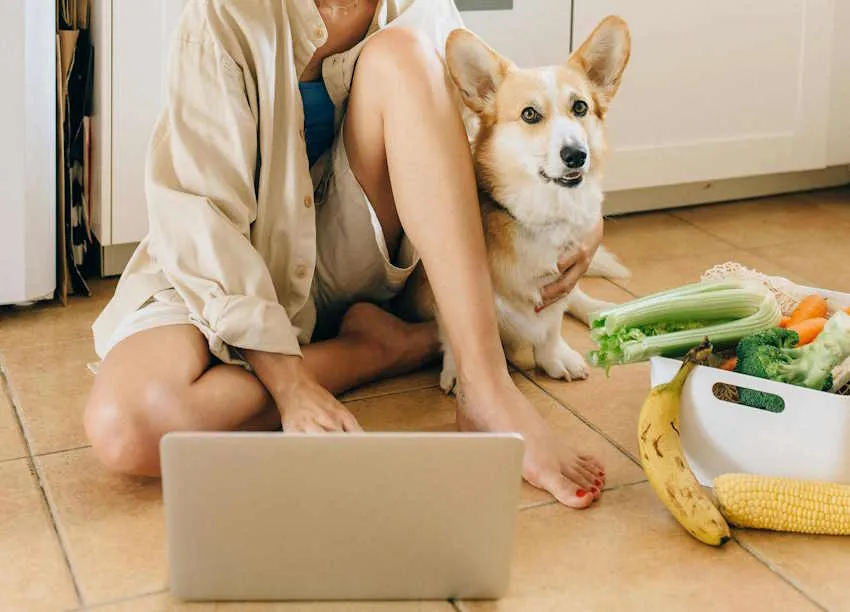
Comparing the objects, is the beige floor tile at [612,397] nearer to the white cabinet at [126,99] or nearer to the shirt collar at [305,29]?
the shirt collar at [305,29]

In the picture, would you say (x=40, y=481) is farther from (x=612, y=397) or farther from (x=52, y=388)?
(x=612, y=397)

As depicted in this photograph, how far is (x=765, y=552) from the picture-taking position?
1374 millimetres

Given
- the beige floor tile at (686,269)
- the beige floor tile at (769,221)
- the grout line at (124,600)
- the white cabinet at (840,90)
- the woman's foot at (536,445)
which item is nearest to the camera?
the grout line at (124,600)

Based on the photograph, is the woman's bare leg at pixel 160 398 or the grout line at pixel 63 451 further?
the grout line at pixel 63 451

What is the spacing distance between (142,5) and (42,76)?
0.21 metres

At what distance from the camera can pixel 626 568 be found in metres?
1.34

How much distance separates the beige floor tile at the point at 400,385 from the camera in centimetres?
178

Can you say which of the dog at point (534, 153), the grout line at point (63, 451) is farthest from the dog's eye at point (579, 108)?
the grout line at point (63, 451)

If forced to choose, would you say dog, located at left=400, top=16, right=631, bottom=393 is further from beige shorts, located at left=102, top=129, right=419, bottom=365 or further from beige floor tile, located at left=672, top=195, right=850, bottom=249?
beige floor tile, located at left=672, top=195, right=850, bottom=249

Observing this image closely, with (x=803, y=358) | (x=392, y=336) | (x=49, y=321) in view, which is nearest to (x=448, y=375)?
(x=392, y=336)

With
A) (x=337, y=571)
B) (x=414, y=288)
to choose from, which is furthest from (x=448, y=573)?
(x=414, y=288)

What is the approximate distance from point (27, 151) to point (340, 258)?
2.08 feet

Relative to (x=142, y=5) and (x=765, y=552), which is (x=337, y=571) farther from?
(x=142, y=5)

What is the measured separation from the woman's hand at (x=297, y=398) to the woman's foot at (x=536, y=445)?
172 millimetres
